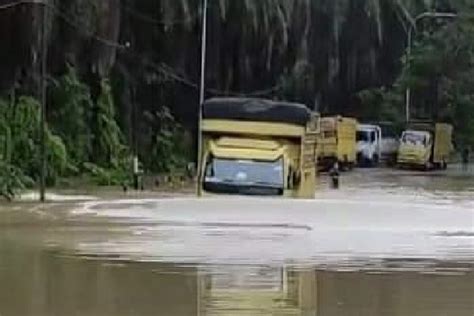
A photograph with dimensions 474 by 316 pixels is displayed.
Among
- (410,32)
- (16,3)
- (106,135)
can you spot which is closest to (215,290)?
(16,3)

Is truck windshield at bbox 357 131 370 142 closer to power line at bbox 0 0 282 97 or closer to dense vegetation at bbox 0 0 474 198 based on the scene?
dense vegetation at bbox 0 0 474 198

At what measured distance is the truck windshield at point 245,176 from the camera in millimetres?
36844

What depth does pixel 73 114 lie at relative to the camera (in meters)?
49.8

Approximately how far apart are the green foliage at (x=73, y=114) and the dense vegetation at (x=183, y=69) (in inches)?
2.5

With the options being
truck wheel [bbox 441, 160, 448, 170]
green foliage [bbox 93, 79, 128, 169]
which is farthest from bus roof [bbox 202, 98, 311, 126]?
truck wheel [bbox 441, 160, 448, 170]

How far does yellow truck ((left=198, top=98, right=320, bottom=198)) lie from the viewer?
36781 millimetres

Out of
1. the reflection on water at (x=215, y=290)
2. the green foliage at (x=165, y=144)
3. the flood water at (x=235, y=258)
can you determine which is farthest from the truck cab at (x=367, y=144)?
the reflection on water at (x=215, y=290)

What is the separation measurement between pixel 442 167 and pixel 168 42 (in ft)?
79.6

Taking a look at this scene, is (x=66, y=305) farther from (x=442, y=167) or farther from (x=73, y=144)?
(x=442, y=167)

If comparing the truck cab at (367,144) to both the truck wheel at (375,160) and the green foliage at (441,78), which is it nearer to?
the truck wheel at (375,160)

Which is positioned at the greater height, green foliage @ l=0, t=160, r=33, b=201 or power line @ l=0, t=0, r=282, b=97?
power line @ l=0, t=0, r=282, b=97

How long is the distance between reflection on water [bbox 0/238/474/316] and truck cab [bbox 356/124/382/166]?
5492 cm

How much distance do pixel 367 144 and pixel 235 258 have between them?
54885 mm

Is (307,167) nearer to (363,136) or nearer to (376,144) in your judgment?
(363,136)
